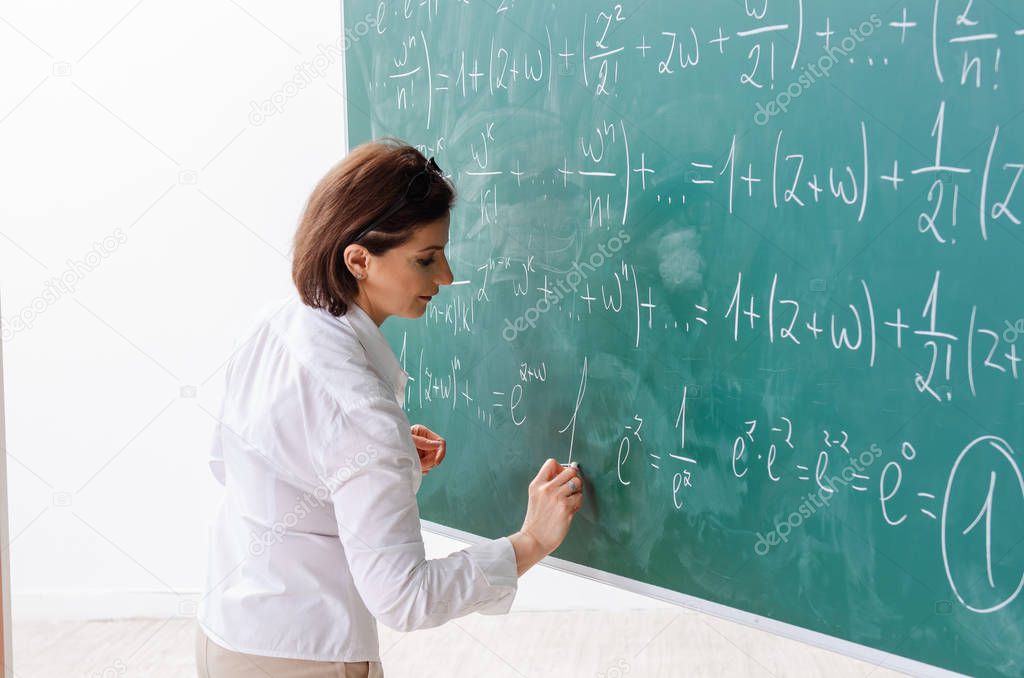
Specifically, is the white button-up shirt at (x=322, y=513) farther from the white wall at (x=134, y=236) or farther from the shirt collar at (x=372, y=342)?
the white wall at (x=134, y=236)

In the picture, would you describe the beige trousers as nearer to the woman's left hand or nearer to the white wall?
the woman's left hand

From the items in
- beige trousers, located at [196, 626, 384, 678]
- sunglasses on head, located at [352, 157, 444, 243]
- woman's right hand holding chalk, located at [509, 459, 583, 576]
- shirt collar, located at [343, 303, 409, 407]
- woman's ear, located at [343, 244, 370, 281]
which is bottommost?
beige trousers, located at [196, 626, 384, 678]

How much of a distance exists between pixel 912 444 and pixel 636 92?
0.80 meters

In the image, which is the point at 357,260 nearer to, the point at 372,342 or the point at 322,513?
the point at 372,342

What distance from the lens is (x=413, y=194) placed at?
58.6 inches

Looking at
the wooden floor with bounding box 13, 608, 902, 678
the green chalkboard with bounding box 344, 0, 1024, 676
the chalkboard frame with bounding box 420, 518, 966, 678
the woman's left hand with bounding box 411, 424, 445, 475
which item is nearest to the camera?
the green chalkboard with bounding box 344, 0, 1024, 676

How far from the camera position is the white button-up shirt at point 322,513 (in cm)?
133

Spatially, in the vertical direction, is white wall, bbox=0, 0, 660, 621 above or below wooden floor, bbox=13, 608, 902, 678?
above

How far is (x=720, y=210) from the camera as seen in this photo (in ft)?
5.05

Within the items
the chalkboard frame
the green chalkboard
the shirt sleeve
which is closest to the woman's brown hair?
the shirt sleeve

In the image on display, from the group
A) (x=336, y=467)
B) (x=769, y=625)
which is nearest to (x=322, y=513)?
(x=336, y=467)

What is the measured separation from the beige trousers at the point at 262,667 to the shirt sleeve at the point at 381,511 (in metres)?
0.15

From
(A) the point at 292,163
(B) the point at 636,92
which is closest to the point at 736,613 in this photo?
(B) the point at 636,92

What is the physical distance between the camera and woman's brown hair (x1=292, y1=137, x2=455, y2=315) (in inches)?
57.4
